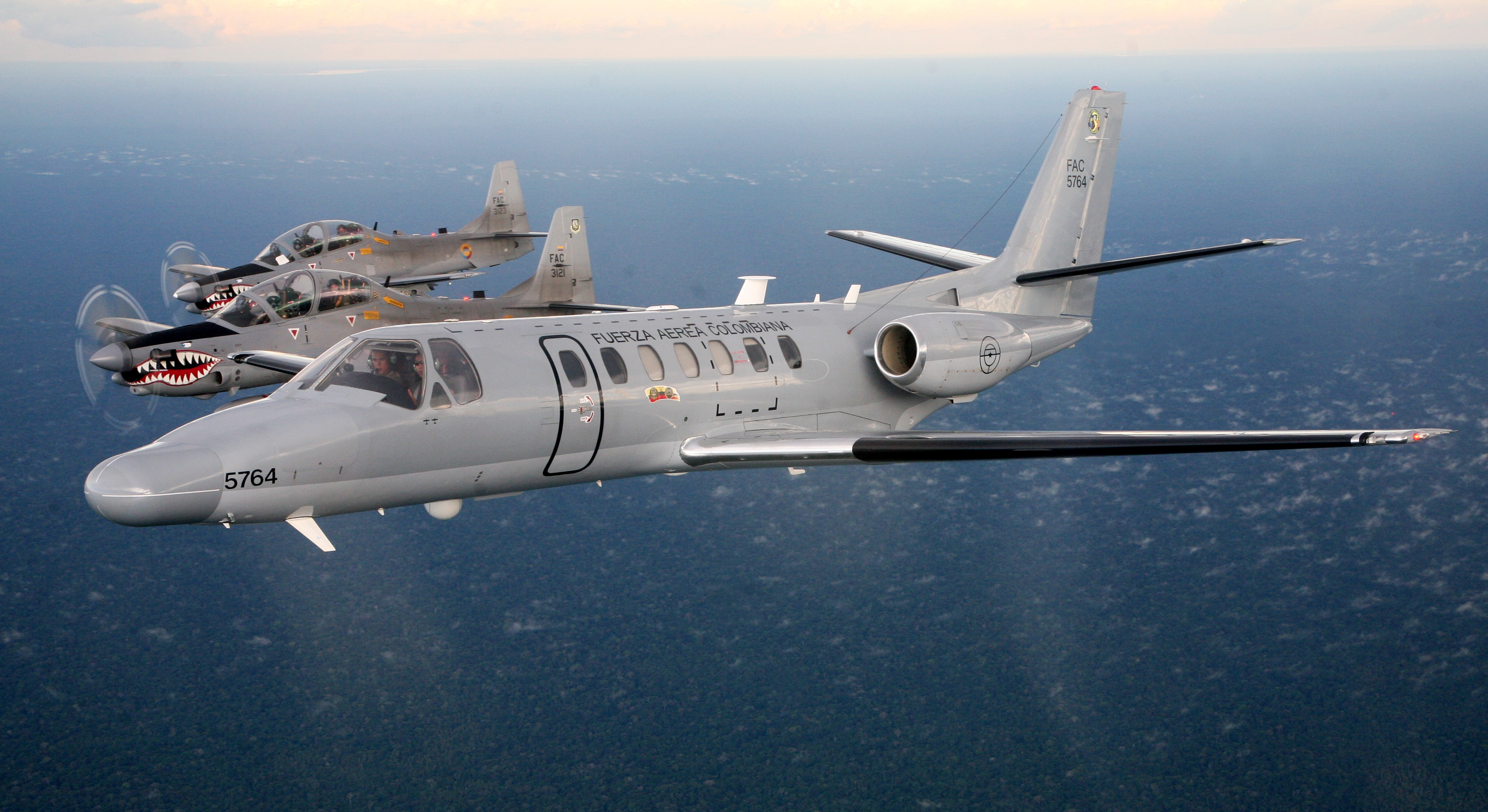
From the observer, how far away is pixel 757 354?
56.4ft

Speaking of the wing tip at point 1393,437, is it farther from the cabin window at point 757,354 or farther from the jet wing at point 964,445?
the cabin window at point 757,354

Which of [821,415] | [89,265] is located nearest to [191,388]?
[821,415]

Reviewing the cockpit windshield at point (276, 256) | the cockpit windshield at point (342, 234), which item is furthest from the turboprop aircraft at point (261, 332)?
the cockpit windshield at point (342, 234)

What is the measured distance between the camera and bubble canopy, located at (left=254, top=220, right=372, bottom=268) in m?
36.9

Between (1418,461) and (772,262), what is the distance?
61462mm

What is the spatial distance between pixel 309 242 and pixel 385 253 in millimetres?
3617

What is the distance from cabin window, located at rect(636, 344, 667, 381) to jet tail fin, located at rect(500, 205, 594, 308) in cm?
1633

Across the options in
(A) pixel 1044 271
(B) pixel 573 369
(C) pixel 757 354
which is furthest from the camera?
(A) pixel 1044 271

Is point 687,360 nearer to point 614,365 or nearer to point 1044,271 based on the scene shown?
point 614,365

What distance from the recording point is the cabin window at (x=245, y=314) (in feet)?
83.0

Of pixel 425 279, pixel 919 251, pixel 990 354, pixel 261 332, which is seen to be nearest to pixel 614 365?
pixel 990 354

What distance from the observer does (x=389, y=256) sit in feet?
135

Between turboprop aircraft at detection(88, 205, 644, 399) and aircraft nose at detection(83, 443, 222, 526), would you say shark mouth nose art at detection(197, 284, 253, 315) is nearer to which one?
turboprop aircraft at detection(88, 205, 644, 399)

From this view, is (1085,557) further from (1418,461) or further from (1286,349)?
(1286,349)
